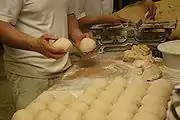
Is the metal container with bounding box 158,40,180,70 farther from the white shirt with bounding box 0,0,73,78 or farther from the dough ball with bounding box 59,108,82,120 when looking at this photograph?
the dough ball with bounding box 59,108,82,120

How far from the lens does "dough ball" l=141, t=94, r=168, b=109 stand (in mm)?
1298

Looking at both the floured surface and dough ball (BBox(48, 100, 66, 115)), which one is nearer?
dough ball (BBox(48, 100, 66, 115))

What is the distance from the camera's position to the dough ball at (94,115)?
1227mm

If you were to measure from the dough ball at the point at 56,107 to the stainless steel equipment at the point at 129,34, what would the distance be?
2.36 ft

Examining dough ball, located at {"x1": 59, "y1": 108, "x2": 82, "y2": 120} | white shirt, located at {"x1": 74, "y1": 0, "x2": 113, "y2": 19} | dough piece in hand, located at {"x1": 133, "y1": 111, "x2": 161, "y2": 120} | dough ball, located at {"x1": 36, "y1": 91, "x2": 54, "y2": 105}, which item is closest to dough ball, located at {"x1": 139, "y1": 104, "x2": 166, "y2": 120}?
dough piece in hand, located at {"x1": 133, "y1": 111, "x2": 161, "y2": 120}

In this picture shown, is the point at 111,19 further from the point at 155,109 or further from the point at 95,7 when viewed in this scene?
the point at 155,109

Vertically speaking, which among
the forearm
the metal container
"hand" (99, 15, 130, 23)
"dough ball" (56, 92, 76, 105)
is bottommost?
"dough ball" (56, 92, 76, 105)

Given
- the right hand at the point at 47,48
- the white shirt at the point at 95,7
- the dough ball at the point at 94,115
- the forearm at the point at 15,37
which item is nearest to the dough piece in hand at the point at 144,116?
the dough ball at the point at 94,115

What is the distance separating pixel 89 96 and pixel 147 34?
0.71 metres

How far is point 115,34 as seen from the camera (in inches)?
77.2

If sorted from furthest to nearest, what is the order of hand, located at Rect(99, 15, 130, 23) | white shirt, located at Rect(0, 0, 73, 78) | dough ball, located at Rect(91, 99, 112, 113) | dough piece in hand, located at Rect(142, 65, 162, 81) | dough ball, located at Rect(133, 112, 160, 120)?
hand, located at Rect(99, 15, 130, 23), white shirt, located at Rect(0, 0, 73, 78), dough piece in hand, located at Rect(142, 65, 162, 81), dough ball, located at Rect(91, 99, 112, 113), dough ball, located at Rect(133, 112, 160, 120)

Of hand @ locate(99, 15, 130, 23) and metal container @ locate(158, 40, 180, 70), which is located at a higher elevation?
hand @ locate(99, 15, 130, 23)

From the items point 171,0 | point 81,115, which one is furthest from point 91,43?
point 171,0

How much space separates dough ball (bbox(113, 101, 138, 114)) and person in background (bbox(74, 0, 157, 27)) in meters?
0.95
